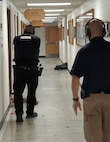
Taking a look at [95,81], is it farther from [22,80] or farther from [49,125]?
[22,80]

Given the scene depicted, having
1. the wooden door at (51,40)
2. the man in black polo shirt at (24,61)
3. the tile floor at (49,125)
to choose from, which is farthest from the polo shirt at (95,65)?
the wooden door at (51,40)

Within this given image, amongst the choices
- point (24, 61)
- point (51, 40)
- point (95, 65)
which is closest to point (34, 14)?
point (24, 61)

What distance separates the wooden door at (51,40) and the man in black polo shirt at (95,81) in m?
21.4

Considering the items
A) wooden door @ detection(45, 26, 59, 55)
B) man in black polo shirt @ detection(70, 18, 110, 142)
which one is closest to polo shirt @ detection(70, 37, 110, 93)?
man in black polo shirt @ detection(70, 18, 110, 142)

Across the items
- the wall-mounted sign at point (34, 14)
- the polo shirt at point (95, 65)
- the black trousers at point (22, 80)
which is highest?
the wall-mounted sign at point (34, 14)

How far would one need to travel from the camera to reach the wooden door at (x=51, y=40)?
965 inches

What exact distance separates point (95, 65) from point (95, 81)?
151 millimetres

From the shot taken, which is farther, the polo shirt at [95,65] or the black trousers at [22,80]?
the black trousers at [22,80]

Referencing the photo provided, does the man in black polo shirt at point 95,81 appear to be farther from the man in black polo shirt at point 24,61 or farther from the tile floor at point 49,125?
the man in black polo shirt at point 24,61

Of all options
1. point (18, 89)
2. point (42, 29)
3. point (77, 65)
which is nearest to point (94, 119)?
point (77, 65)

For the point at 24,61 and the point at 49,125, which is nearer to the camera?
the point at 49,125

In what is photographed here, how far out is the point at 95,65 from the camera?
119 inches

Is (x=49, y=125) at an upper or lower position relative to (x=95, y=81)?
lower

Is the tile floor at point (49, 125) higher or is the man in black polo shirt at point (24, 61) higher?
the man in black polo shirt at point (24, 61)
